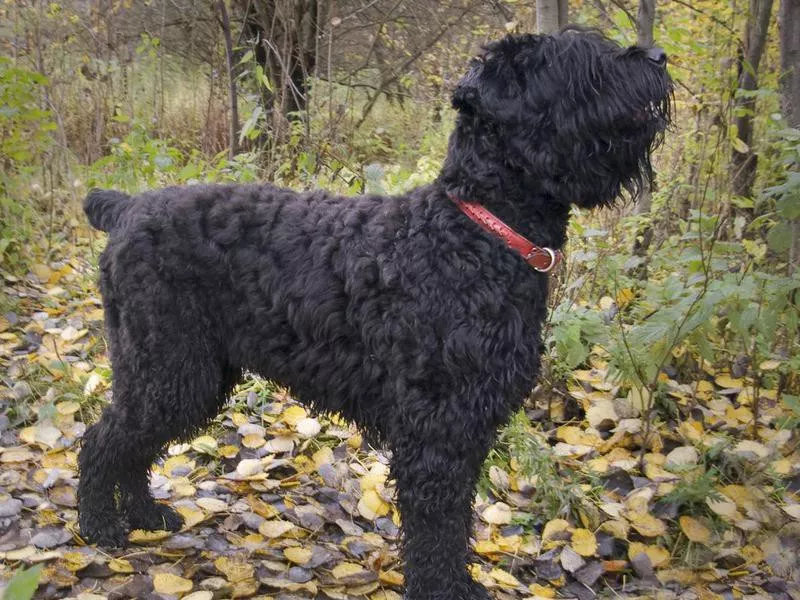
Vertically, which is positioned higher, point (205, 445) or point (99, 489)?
point (99, 489)

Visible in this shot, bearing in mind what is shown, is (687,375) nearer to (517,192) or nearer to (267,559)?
(517,192)

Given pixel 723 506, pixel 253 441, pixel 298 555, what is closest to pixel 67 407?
pixel 253 441

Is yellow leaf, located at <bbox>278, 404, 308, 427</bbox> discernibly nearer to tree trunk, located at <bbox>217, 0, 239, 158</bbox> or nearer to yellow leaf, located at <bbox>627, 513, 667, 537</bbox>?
yellow leaf, located at <bbox>627, 513, 667, 537</bbox>

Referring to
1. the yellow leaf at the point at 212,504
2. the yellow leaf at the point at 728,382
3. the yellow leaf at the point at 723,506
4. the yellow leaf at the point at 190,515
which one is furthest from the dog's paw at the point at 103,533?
the yellow leaf at the point at 728,382

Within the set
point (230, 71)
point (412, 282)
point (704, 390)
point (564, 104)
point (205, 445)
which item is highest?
point (230, 71)

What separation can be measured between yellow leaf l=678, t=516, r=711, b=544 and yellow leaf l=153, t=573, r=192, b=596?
197cm

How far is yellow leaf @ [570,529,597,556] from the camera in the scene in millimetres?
2990

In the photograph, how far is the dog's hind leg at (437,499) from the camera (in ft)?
7.86

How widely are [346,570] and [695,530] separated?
1441mm

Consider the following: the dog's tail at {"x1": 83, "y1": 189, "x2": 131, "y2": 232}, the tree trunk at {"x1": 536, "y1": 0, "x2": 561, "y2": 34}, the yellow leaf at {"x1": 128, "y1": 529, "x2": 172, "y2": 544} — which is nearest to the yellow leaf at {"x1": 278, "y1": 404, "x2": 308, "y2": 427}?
the yellow leaf at {"x1": 128, "y1": 529, "x2": 172, "y2": 544}

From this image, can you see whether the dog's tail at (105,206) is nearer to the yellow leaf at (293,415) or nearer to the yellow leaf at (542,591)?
the yellow leaf at (293,415)

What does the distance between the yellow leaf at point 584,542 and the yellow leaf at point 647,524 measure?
0.69ft

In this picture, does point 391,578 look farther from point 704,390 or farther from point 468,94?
point 704,390

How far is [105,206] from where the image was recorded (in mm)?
2893
